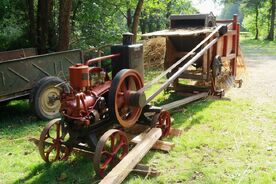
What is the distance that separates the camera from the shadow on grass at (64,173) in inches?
153

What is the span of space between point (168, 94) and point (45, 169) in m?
4.06

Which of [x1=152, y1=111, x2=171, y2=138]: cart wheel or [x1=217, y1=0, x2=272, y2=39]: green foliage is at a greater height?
[x1=217, y1=0, x2=272, y2=39]: green foliage

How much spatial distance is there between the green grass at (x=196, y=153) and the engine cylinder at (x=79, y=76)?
40.4 inches

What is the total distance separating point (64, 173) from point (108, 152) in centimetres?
60

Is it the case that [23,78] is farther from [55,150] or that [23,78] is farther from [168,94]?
[168,94]

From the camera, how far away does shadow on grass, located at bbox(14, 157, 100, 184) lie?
12.7ft

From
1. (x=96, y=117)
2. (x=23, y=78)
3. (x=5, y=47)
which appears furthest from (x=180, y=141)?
(x=5, y=47)

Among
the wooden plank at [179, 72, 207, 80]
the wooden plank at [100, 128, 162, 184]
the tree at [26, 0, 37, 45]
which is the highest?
the tree at [26, 0, 37, 45]

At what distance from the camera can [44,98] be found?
6016 mm

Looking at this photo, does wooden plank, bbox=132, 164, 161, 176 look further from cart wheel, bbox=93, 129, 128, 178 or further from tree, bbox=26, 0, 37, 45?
tree, bbox=26, 0, 37, 45

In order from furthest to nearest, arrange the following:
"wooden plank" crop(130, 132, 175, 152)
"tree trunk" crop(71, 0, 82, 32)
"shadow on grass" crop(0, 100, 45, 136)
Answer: "tree trunk" crop(71, 0, 82, 32) < "shadow on grass" crop(0, 100, 45, 136) < "wooden plank" crop(130, 132, 175, 152)

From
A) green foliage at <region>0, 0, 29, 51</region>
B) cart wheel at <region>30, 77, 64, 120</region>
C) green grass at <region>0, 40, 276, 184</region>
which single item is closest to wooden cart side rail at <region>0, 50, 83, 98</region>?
cart wheel at <region>30, 77, 64, 120</region>

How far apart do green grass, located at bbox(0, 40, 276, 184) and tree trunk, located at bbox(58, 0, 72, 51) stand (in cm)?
221

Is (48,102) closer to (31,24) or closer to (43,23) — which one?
(43,23)
